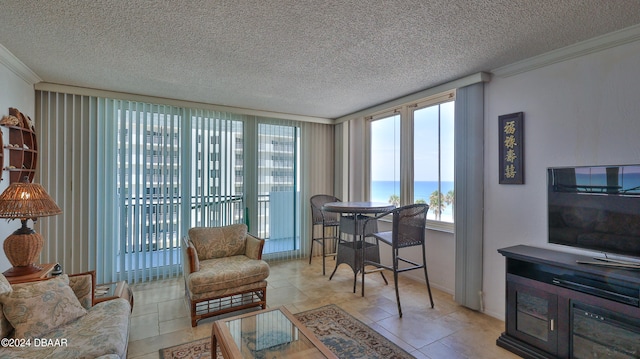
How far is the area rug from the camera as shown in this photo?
2.23 metres

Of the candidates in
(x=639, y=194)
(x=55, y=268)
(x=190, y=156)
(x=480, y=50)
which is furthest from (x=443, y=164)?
(x=55, y=268)

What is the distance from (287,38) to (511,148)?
2248 mm

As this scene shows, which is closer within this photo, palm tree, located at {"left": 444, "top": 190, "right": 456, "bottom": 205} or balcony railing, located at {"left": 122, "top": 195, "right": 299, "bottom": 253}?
palm tree, located at {"left": 444, "top": 190, "right": 456, "bottom": 205}

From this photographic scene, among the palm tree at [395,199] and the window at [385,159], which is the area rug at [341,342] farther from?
the window at [385,159]

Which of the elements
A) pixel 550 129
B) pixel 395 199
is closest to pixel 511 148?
pixel 550 129

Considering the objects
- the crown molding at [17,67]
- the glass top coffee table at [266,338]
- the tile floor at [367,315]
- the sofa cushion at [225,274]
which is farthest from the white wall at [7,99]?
the glass top coffee table at [266,338]

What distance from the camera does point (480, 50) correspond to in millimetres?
2465

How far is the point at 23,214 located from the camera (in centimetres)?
213

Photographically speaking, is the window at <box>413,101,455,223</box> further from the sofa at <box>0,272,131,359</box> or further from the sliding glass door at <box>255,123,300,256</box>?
the sofa at <box>0,272,131,359</box>

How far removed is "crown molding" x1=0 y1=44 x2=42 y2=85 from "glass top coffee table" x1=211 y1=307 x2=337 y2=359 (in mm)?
2841

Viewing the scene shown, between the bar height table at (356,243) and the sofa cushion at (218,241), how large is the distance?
1089 mm

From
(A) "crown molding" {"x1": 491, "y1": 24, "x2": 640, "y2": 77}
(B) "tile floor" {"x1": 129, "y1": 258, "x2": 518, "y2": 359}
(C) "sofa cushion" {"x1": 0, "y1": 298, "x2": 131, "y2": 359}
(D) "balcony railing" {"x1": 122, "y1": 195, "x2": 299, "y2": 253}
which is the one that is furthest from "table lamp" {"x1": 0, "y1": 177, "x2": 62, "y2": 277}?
(A) "crown molding" {"x1": 491, "y1": 24, "x2": 640, "y2": 77}

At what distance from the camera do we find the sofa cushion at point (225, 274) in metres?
2.70

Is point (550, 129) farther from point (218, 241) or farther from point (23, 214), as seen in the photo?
point (23, 214)
